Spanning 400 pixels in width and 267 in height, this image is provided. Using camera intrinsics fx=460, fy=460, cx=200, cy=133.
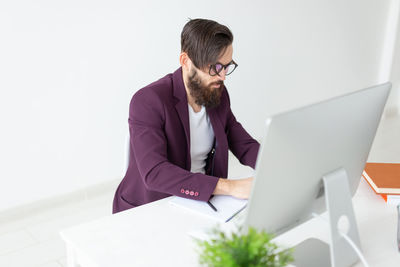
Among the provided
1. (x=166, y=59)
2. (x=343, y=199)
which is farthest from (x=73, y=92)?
(x=343, y=199)

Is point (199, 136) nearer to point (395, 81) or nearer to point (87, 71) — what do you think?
point (87, 71)

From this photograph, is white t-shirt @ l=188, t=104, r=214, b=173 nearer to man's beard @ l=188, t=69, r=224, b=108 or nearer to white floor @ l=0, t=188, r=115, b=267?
man's beard @ l=188, t=69, r=224, b=108

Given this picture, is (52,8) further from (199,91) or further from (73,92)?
(199,91)

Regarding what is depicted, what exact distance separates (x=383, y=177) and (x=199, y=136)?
72 centimetres

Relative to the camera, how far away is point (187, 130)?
1.76m

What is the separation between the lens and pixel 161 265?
3.99 feet

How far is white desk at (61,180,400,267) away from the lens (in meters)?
1.25

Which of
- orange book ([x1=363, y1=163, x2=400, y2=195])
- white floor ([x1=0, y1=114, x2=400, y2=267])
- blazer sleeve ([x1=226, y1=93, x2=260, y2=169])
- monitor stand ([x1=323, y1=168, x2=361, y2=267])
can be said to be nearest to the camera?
monitor stand ([x1=323, y1=168, x2=361, y2=267])

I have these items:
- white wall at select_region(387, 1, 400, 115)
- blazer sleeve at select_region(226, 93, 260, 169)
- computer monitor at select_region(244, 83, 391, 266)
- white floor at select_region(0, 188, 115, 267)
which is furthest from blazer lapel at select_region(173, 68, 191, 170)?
white wall at select_region(387, 1, 400, 115)

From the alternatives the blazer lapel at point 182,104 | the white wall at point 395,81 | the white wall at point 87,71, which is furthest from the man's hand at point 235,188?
the white wall at point 395,81

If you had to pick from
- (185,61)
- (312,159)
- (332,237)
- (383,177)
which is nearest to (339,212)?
(332,237)

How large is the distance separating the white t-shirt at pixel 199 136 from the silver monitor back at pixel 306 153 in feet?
2.36

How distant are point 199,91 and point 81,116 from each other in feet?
4.62

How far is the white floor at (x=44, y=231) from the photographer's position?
2.45m
